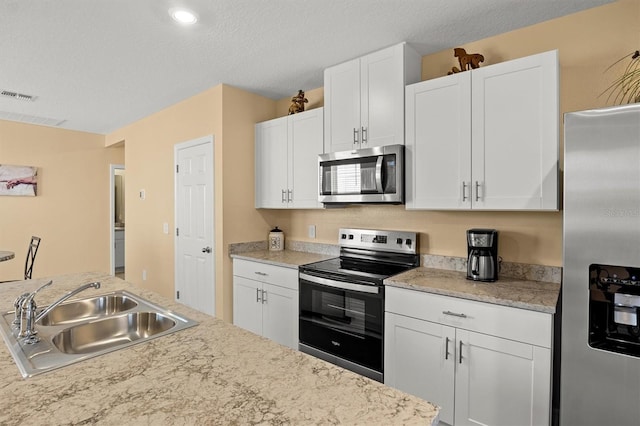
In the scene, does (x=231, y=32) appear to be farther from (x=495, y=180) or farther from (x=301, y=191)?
(x=495, y=180)

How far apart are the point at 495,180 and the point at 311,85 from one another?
6.58 feet

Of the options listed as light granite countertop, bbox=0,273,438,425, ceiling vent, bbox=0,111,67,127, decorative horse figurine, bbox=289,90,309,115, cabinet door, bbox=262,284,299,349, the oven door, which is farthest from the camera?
ceiling vent, bbox=0,111,67,127

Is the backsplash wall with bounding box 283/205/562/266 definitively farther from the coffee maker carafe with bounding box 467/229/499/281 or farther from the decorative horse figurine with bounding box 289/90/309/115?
the decorative horse figurine with bounding box 289/90/309/115

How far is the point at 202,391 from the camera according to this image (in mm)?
916

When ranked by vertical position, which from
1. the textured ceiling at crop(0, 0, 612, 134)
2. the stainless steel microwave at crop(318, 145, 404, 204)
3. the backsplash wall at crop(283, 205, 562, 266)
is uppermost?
the textured ceiling at crop(0, 0, 612, 134)

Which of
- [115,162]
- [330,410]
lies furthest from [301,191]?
[115,162]

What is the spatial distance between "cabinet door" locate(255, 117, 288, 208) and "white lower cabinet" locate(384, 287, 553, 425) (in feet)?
5.36

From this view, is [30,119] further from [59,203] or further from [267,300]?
[267,300]

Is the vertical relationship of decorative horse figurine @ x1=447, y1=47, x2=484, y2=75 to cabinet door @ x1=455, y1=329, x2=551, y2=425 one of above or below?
above

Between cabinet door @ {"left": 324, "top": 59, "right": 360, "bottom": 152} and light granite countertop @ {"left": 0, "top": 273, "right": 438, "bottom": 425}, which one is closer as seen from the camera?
light granite countertop @ {"left": 0, "top": 273, "right": 438, "bottom": 425}

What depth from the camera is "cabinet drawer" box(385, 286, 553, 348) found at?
5.62ft

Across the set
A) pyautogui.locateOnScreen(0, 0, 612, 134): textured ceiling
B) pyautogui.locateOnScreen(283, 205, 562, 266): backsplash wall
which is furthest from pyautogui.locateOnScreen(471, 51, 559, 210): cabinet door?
pyautogui.locateOnScreen(0, 0, 612, 134): textured ceiling

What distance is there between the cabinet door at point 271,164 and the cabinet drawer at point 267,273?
0.63 metres

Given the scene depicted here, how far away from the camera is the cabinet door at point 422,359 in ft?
6.54
